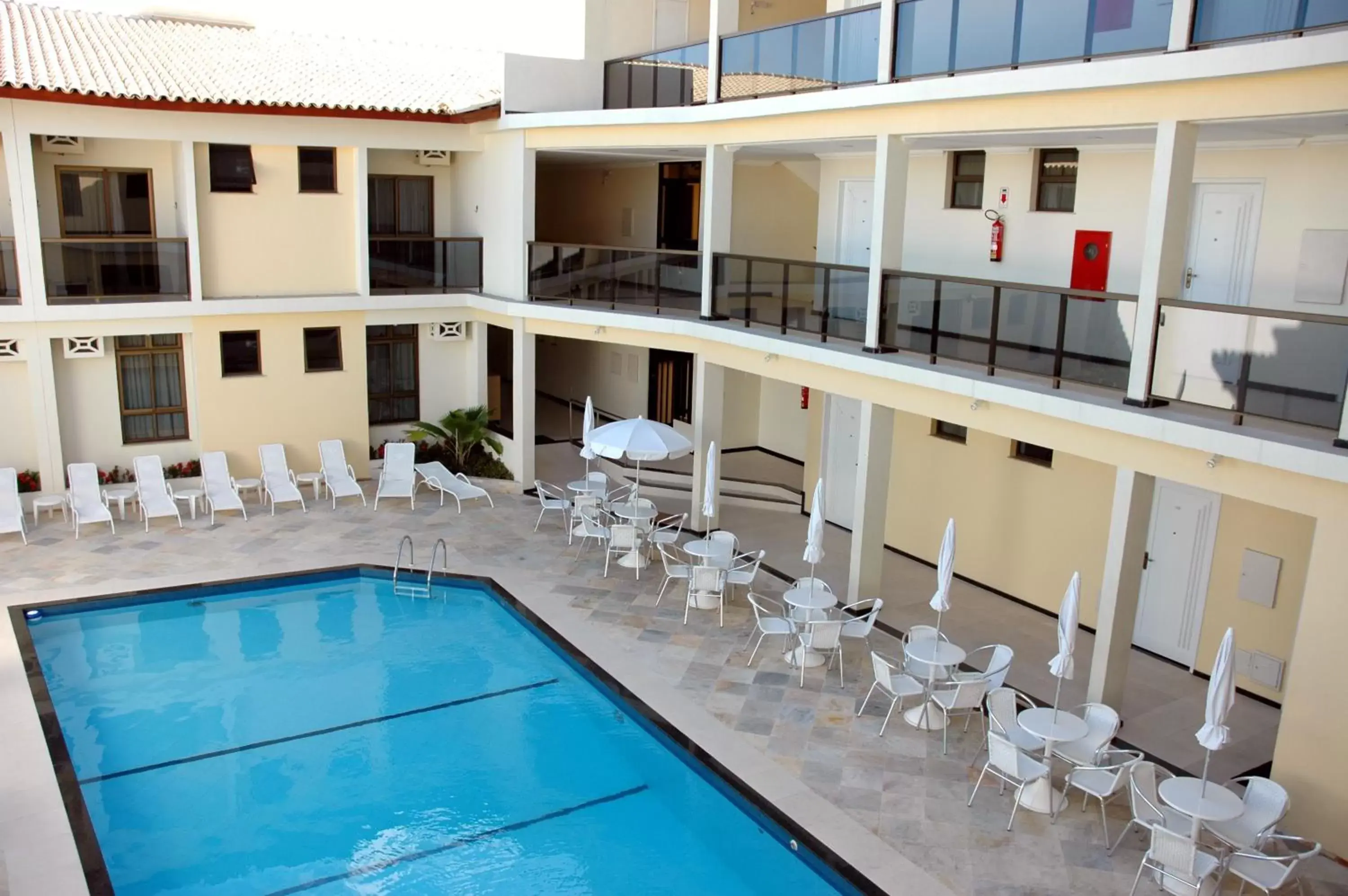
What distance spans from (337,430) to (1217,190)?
1531 cm

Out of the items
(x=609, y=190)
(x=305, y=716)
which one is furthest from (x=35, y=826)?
(x=609, y=190)

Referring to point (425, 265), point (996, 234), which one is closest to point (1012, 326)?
point (996, 234)

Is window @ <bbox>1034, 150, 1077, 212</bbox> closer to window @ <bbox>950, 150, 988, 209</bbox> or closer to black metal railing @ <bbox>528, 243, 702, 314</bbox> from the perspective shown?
window @ <bbox>950, 150, 988, 209</bbox>

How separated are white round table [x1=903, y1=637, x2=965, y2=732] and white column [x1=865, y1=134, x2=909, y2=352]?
4.02 meters

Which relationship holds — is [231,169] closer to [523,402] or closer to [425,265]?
[425,265]

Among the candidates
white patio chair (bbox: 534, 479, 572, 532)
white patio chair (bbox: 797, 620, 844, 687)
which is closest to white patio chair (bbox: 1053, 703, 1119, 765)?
white patio chair (bbox: 797, 620, 844, 687)

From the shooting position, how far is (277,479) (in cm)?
1905

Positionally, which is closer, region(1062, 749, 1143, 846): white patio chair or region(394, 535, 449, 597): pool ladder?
region(1062, 749, 1143, 846): white patio chair

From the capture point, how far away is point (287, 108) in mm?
18328

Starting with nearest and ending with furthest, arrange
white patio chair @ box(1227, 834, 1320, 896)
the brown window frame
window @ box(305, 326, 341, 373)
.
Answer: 1. white patio chair @ box(1227, 834, 1320, 896)
2. the brown window frame
3. window @ box(305, 326, 341, 373)

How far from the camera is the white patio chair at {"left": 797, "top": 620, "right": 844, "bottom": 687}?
12930mm

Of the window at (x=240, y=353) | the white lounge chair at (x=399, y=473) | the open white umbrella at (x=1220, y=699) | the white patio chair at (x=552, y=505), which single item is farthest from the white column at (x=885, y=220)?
the window at (x=240, y=353)

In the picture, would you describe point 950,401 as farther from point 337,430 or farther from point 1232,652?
point 337,430

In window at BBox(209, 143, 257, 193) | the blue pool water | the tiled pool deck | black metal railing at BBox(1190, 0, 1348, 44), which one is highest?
black metal railing at BBox(1190, 0, 1348, 44)
